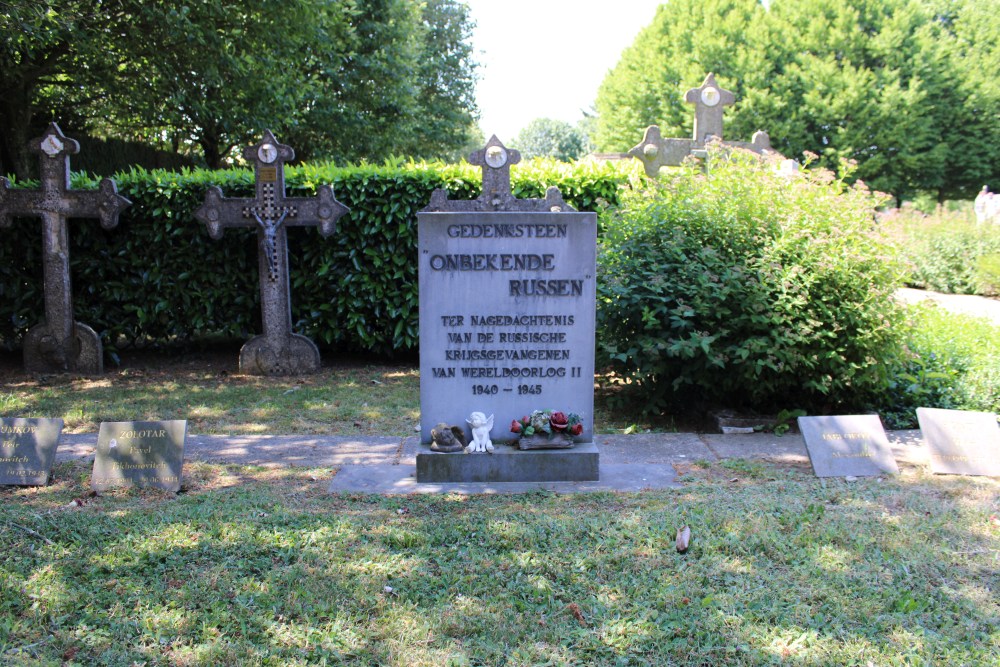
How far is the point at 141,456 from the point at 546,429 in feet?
8.12

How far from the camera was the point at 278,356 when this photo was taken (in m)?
8.53

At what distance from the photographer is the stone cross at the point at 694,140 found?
11.0 meters

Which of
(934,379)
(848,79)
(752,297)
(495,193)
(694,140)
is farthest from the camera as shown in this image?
(848,79)

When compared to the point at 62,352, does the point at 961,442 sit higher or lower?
lower

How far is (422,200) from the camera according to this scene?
8.84m

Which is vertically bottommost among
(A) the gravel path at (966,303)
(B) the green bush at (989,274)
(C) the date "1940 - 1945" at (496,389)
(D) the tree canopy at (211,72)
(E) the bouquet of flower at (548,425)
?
(E) the bouquet of flower at (548,425)

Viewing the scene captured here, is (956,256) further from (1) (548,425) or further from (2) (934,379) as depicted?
(1) (548,425)

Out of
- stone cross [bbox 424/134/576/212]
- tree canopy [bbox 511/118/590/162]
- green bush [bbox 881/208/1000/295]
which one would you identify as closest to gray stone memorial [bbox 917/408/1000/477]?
stone cross [bbox 424/134/576/212]

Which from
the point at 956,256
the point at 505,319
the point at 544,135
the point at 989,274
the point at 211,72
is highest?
the point at 544,135

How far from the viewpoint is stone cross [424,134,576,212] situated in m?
7.89

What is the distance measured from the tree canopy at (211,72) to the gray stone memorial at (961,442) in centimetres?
952

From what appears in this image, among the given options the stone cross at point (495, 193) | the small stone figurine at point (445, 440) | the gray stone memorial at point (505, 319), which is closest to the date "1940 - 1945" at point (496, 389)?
the gray stone memorial at point (505, 319)

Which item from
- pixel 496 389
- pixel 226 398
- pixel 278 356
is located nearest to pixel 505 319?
pixel 496 389

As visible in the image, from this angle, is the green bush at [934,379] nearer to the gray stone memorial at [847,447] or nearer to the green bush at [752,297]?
the green bush at [752,297]
